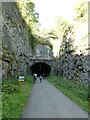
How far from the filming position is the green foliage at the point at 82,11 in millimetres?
37406

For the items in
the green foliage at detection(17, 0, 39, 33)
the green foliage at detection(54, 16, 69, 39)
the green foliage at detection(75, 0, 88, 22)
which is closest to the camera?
the green foliage at detection(75, 0, 88, 22)

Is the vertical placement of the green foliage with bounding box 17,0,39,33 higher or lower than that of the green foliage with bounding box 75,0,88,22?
higher

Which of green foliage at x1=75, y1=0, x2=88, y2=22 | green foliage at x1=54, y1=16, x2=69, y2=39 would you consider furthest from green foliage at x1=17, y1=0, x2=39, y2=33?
green foliage at x1=75, y1=0, x2=88, y2=22

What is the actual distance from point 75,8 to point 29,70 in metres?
20.6

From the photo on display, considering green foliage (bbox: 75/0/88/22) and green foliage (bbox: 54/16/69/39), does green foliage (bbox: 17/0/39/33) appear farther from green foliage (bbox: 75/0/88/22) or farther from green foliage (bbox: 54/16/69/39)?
green foliage (bbox: 75/0/88/22)

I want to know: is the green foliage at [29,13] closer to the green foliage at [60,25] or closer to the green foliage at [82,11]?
the green foliage at [60,25]

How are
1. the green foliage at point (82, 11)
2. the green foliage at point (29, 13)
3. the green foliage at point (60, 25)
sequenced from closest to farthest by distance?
the green foliage at point (82, 11)
the green foliage at point (29, 13)
the green foliage at point (60, 25)

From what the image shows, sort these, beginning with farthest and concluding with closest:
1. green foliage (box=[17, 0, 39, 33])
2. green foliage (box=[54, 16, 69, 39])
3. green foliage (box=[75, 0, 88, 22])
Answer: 1. green foliage (box=[54, 16, 69, 39])
2. green foliage (box=[17, 0, 39, 33])
3. green foliage (box=[75, 0, 88, 22])

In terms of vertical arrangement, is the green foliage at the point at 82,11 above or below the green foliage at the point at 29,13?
below

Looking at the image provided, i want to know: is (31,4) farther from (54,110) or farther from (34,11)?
(54,110)

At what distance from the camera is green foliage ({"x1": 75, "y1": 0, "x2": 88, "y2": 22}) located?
37406 millimetres

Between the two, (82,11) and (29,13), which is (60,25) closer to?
(29,13)

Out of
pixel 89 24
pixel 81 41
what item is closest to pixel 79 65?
pixel 81 41

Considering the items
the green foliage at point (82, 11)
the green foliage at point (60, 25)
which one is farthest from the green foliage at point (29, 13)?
the green foliage at point (82, 11)
